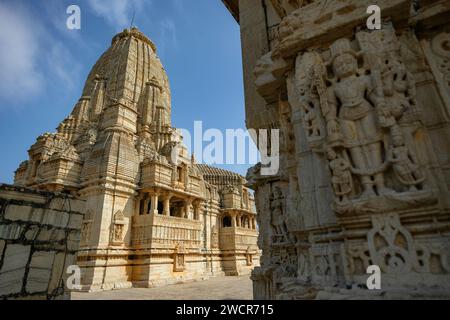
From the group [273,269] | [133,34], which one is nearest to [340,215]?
[273,269]

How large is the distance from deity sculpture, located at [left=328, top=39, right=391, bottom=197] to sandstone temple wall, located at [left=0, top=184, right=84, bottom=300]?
4.25m

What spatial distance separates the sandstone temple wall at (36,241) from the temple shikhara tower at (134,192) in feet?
29.1

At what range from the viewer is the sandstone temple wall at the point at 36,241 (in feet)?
10.9

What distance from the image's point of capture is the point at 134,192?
1792 cm

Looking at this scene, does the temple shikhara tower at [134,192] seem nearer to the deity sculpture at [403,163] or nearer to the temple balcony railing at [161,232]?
the temple balcony railing at [161,232]

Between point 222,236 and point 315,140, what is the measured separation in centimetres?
2351

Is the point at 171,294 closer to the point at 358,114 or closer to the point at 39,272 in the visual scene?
the point at 39,272

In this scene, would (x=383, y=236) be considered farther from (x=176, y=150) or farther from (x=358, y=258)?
(x=176, y=150)

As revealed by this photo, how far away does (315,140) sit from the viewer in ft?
10.4

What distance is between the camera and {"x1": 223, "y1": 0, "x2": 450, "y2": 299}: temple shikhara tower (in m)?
2.41

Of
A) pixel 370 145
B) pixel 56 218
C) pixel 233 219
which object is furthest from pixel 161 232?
pixel 370 145

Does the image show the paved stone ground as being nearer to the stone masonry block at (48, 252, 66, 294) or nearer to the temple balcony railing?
the temple balcony railing

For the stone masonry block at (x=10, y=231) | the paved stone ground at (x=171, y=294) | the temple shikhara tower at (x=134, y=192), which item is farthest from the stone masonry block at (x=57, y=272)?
the temple shikhara tower at (x=134, y=192)

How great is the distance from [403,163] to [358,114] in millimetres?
747
